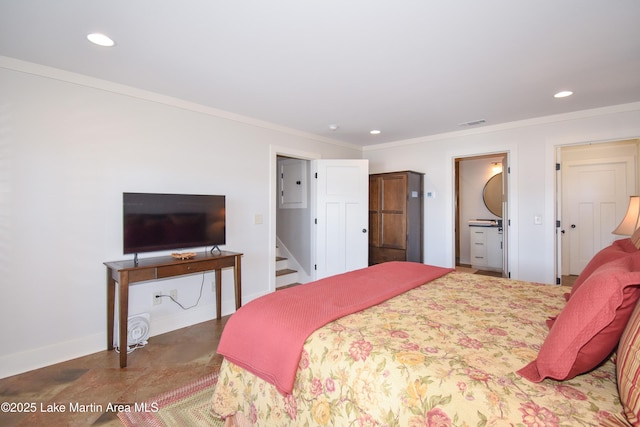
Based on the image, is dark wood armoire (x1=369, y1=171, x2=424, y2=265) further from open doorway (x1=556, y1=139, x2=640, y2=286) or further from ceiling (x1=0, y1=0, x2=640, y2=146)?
open doorway (x1=556, y1=139, x2=640, y2=286)

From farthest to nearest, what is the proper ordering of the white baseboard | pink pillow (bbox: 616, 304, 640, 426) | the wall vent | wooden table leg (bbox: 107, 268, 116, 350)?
the wall vent < wooden table leg (bbox: 107, 268, 116, 350) < the white baseboard < pink pillow (bbox: 616, 304, 640, 426)

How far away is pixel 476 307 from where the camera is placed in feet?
5.46

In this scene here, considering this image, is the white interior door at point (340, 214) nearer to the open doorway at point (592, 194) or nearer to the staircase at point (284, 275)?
the staircase at point (284, 275)

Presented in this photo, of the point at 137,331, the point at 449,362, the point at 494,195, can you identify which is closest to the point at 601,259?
the point at 449,362

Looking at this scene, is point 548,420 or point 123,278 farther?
point 123,278

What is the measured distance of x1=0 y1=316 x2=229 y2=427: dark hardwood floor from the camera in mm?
1851

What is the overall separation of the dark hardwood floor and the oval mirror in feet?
18.4

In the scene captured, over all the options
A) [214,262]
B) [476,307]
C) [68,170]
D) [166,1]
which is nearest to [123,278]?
[214,262]

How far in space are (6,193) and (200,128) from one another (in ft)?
5.47

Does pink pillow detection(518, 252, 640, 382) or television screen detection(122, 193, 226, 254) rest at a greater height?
television screen detection(122, 193, 226, 254)

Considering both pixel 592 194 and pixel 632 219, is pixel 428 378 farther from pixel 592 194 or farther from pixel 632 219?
pixel 592 194

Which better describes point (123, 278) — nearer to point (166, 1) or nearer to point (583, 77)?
point (166, 1)

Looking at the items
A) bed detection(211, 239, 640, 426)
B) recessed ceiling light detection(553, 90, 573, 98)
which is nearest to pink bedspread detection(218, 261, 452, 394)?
bed detection(211, 239, 640, 426)

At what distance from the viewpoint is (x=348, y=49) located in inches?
84.3
